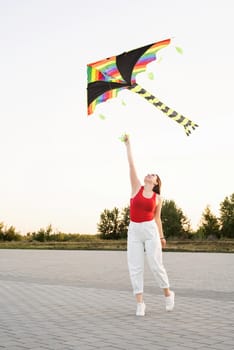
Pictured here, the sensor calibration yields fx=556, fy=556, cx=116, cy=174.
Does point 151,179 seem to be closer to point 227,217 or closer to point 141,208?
point 141,208

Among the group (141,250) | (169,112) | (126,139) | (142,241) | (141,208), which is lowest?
(141,250)

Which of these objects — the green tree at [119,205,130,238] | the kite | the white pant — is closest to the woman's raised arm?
the white pant

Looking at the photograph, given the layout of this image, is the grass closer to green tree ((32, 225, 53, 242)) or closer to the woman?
green tree ((32, 225, 53, 242))

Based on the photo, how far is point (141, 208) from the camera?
7.07 metres

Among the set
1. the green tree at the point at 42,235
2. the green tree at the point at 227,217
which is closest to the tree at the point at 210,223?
the green tree at the point at 227,217

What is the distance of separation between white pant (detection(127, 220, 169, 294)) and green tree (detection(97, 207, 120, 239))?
151 feet

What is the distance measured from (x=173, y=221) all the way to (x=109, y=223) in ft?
21.2

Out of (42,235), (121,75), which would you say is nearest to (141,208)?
(121,75)

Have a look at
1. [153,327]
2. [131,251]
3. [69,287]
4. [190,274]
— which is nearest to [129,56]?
[131,251]

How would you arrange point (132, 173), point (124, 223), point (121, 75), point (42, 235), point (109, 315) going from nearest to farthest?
point (109, 315)
point (132, 173)
point (121, 75)
point (42, 235)
point (124, 223)

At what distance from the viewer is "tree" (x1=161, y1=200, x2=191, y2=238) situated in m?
54.3

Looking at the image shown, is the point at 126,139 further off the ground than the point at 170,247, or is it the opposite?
the point at 126,139

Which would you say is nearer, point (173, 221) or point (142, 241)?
point (142, 241)

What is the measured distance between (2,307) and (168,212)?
48.2 meters
